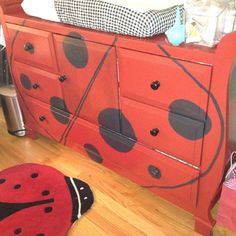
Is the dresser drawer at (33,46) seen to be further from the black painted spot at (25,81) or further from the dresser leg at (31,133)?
the dresser leg at (31,133)

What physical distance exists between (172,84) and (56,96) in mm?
736

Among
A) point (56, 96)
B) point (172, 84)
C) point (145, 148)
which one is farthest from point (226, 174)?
point (56, 96)

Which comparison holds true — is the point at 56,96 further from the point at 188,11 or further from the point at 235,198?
the point at 235,198

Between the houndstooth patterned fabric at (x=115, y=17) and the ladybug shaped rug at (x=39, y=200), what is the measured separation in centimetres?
85

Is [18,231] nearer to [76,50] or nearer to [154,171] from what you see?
[154,171]

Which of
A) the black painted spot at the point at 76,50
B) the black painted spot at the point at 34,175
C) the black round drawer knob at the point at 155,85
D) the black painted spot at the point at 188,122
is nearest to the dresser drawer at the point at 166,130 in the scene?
the black painted spot at the point at 188,122

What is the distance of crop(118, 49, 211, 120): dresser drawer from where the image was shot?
905mm

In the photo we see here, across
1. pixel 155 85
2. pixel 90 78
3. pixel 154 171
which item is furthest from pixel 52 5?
pixel 154 171

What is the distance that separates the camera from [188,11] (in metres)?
0.92

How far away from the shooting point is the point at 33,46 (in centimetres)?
141

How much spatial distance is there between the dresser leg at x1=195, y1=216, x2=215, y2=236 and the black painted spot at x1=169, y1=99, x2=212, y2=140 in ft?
1.34

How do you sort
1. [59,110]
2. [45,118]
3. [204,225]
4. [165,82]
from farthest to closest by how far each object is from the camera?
1. [45,118]
2. [59,110]
3. [204,225]
4. [165,82]

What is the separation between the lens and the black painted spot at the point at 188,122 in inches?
37.7

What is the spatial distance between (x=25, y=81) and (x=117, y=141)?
0.71m
